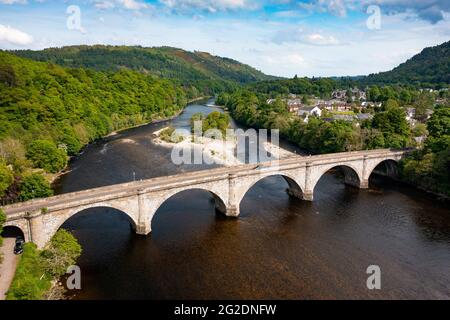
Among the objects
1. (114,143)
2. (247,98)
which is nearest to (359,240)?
(114,143)

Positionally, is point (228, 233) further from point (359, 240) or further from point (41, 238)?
point (41, 238)

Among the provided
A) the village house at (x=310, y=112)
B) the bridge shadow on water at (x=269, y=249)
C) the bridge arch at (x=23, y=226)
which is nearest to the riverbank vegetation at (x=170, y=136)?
the bridge shadow on water at (x=269, y=249)

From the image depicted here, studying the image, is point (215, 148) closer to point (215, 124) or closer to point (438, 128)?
point (215, 124)

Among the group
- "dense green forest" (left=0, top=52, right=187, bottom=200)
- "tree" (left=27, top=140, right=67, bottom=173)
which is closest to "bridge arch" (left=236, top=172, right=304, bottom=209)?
"dense green forest" (left=0, top=52, right=187, bottom=200)

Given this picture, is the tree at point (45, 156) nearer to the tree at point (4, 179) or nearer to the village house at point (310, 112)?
the tree at point (4, 179)

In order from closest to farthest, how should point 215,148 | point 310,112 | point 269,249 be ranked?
point 269,249
point 215,148
point 310,112

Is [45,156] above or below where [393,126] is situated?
below

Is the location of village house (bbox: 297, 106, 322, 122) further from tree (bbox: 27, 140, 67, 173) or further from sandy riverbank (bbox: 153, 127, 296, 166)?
tree (bbox: 27, 140, 67, 173)

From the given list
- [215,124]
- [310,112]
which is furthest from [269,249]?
[310,112]
